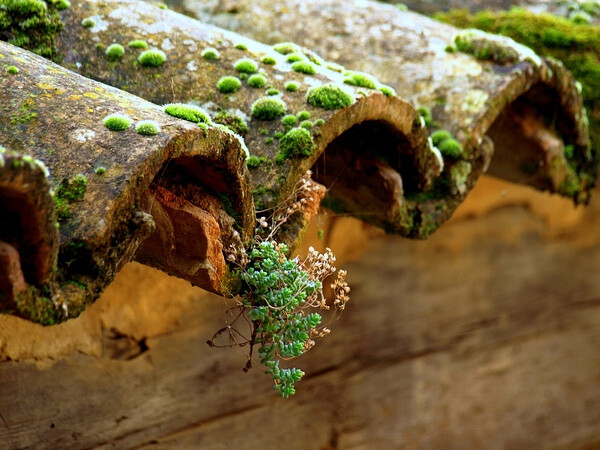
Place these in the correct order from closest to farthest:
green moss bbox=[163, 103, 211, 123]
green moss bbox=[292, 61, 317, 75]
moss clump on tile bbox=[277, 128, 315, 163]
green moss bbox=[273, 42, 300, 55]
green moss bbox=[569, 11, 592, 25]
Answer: green moss bbox=[163, 103, 211, 123], moss clump on tile bbox=[277, 128, 315, 163], green moss bbox=[292, 61, 317, 75], green moss bbox=[273, 42, 300, 55], green moss bbox=[569, 11, 592, 25]

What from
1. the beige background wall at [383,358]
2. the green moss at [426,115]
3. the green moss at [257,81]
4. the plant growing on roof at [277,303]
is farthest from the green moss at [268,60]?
the beige background wall at [383,358]

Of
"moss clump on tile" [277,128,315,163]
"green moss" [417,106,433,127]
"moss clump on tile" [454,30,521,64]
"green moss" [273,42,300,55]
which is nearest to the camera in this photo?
"moss clump on tile" [277,128,315,163]

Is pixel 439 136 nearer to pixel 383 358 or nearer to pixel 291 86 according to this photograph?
pixel 291 86

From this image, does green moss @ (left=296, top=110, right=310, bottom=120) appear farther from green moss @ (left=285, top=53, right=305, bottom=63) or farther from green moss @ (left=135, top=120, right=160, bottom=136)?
green moss @ (left=135, top=120, right=160, bottom=136)

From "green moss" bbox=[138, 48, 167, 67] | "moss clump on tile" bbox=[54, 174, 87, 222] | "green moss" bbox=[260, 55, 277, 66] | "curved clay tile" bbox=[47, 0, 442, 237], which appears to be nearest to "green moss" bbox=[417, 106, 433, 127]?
"curved clay tile" bbox=[47, 0, 442, 237]

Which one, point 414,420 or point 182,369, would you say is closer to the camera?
point 182,369

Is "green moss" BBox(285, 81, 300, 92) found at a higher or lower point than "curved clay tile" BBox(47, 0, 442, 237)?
higher

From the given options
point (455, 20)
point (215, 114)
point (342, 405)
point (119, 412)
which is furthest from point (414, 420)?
point (215, 114)

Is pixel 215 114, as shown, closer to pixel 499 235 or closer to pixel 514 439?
pixel 499 235
